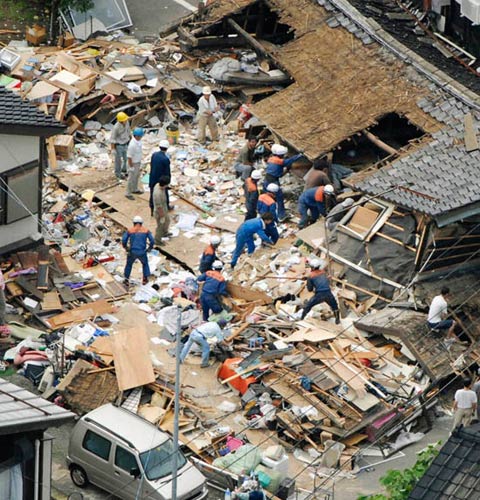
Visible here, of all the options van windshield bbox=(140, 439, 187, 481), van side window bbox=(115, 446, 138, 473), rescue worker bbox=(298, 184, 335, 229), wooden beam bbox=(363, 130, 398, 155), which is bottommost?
van side window bbox=(115, 446, 138, 473)

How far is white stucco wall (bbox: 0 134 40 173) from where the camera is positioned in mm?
31578

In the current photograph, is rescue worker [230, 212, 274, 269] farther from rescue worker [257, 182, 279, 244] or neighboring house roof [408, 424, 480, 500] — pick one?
neighboring house roof [408, 424, 480, 500]

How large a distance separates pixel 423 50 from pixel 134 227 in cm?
870

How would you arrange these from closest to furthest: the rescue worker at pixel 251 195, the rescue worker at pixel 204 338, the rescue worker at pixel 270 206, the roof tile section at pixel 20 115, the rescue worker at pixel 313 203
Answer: the rescue worker at pixel 204 338 → the roof tile section at pixel 20 115 → the rescue worker at pixel 270 206 → the rescue worker at pixel 313 203 → the rescue worker at pixel 251 195

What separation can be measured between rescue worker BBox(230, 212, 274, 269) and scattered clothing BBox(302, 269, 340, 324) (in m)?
2.54

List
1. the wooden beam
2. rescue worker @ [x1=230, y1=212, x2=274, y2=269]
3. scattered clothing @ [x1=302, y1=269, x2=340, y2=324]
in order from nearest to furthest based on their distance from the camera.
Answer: scattered clothing @ [x1=302, y1=269, x2=340, y2=324]
rescue worker @ [x1=230, y1=212, x2=274, y2=269]
the wooden beam

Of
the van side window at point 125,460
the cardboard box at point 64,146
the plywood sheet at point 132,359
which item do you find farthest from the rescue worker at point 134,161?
the van side window at point 125,460

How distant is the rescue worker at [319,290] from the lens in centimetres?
3091

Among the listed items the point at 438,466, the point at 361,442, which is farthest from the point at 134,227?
the point at 438,466

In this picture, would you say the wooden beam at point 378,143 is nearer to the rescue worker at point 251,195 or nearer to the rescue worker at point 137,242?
the rescue worker at point 251,195

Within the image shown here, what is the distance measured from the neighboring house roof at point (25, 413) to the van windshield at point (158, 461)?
549 centimetres

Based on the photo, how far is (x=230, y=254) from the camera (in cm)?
3444

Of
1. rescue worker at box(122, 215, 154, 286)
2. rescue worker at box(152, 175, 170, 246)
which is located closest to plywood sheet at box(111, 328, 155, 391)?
rescue worker at box(122, 215, 154, 286)

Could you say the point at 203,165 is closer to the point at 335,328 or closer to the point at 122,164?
the point at 122,164
